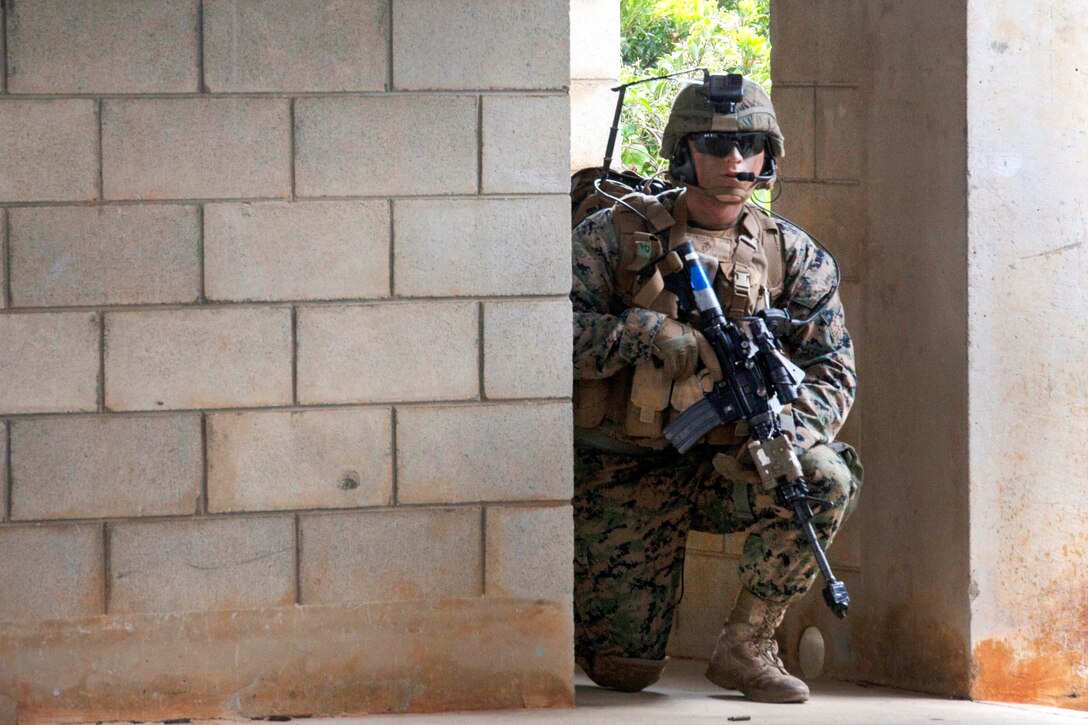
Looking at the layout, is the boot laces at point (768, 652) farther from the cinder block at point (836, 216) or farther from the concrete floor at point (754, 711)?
the cinder block at point (836, 216)

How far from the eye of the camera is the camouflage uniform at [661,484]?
404 centimetres

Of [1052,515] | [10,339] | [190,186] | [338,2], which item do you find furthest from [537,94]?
[1052,515]

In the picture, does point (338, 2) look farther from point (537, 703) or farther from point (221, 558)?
point (537, 703)

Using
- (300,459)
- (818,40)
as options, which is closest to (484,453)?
(300,459)

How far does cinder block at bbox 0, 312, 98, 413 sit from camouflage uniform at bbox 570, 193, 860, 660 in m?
1.29

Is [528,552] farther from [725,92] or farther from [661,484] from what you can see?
[725,92]

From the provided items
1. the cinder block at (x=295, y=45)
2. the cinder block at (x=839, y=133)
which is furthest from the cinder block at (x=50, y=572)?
the cinder block at (x=839, y=133)

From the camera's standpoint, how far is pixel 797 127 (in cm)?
484

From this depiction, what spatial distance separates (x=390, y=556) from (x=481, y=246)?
0.80m

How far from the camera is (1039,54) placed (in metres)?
4.14

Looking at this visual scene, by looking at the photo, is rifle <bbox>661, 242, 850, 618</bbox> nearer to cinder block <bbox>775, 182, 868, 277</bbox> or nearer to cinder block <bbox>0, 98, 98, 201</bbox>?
cinder block <bbox>775, 182, 868, 277</bbox>

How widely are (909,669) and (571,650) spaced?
3.80 ft

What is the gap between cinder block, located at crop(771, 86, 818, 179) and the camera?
4.79 meters

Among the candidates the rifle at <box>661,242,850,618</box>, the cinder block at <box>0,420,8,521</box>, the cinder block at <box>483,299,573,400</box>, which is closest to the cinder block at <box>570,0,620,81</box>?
the rifle at <box>661,242,850,618</box>
